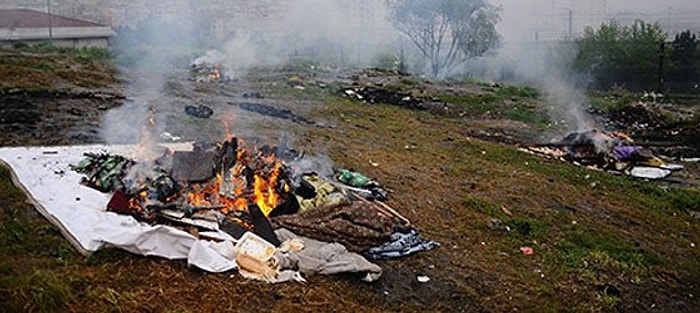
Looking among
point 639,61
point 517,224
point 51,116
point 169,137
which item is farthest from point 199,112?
point 639,61

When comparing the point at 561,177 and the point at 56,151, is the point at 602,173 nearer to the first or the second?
the point at 561,177

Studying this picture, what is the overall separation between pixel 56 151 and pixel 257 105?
21.4 ft

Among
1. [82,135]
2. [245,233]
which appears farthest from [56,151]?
[245,233]

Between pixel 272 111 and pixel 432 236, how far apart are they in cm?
751

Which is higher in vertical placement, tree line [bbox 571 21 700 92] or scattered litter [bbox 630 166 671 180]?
tree line [bbox 571 21 700 92]

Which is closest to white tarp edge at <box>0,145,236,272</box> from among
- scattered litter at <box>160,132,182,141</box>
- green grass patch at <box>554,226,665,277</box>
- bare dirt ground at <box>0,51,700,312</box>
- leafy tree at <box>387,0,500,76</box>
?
bare dirt ground at <box>0,51,700,312</box>

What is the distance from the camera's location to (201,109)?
1153cm

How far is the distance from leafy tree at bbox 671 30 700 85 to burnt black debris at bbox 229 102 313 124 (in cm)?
1871

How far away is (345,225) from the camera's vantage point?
576cm

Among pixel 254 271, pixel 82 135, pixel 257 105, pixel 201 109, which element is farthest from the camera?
pixel 257 105

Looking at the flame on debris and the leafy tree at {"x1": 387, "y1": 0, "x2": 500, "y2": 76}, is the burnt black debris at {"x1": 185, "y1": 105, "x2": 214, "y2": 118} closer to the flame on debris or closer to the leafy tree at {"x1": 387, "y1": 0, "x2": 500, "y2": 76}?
the flame on debris

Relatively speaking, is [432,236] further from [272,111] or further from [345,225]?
[272,111]

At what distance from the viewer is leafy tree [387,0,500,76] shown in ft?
91.1

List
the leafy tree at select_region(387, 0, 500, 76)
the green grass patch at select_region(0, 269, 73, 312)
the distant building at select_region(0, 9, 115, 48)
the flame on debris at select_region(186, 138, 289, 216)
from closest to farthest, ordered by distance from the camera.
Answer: the green grass patch at select_region(0, 269, 73, 312)
the flame on debris at select_region(186, 138, 289, 216)
the leafy tree at select_region(387, 0, 500, 76)
the distant building at select_region(0, 9, 115, 48)
